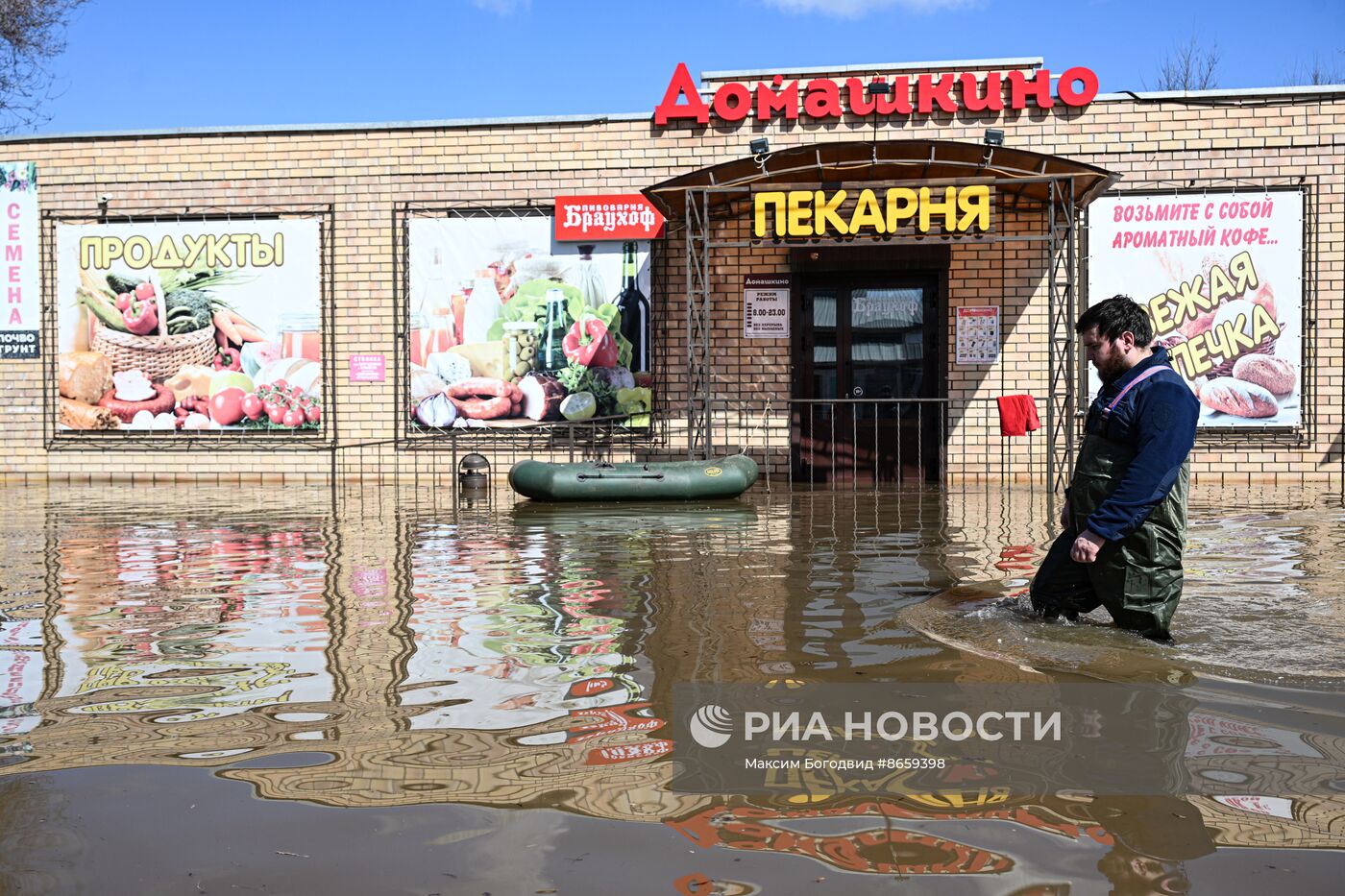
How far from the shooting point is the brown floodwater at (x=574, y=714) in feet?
8.82

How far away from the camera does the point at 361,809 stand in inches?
120

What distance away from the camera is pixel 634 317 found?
15.9 metres

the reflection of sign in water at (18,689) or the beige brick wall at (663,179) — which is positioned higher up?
the beige brick wall at (663,179)

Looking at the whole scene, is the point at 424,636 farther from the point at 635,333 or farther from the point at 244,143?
the point at 244,143

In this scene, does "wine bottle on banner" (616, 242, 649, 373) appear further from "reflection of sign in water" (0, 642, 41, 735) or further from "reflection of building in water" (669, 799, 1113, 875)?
"reflection of building in water" (669, 799, 1113, 875)

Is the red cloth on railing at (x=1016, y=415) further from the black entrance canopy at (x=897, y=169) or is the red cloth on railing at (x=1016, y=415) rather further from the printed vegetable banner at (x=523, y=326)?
the printed vegetable banner at (x=523, y=326)

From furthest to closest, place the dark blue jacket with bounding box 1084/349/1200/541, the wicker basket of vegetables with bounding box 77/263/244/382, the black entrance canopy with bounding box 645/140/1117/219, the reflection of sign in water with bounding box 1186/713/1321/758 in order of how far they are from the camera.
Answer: the wicker basket of vegetables with bounding box 77/263/244/382 < the black entrance canopy with bounding box 645/140/1117/219 < the dark blue jacket with bounding box 1084/349/1200/541 < the reflection of sign in water with bounding box 1186/713/1321/758

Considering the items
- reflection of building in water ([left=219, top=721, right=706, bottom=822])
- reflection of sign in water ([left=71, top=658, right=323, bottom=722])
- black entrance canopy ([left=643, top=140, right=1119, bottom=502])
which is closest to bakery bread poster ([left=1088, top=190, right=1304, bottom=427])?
black entrance canopy ([left=643, top=140, right=1119, bottom=502])

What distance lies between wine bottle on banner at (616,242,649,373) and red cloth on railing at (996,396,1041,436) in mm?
4655

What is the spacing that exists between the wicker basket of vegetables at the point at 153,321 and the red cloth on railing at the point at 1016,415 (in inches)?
414

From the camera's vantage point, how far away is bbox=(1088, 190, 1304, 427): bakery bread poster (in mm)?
15094

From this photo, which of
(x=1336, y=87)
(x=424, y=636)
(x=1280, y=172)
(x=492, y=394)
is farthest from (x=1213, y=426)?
(x=424, y=636)

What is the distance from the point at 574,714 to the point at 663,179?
12787mm

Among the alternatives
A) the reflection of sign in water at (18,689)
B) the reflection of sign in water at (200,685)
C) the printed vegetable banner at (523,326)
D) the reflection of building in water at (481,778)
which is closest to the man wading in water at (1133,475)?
the reflection of building in water at (481,778)
